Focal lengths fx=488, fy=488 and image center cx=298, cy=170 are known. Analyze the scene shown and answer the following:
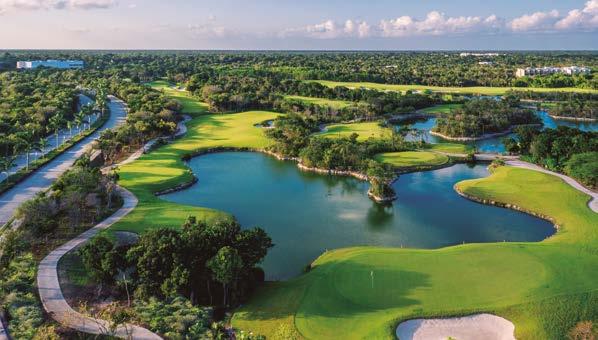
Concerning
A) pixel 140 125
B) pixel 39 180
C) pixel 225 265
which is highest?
pixel 140 125

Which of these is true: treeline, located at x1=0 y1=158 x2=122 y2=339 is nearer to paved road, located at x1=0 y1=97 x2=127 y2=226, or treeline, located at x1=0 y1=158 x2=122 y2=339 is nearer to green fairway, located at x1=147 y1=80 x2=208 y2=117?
paved road, located at x1=0 y1=97 x2=127 y2=226

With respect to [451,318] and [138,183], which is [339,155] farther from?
[451,318]

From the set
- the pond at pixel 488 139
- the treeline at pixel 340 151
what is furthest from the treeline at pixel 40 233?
the pond at pixel 488 139

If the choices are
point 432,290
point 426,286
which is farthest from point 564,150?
point 432,290

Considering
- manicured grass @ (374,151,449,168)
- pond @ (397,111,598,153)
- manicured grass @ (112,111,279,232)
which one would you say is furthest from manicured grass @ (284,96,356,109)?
manicured grass @ (374,151,449,168)

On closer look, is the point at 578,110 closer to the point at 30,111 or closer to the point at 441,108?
the point at 441,108

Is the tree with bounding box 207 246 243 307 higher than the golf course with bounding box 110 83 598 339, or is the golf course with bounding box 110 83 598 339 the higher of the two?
the tree with bounding box 207 246 243 307

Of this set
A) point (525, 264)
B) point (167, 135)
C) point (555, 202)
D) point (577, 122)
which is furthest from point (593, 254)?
point (577, 122)
